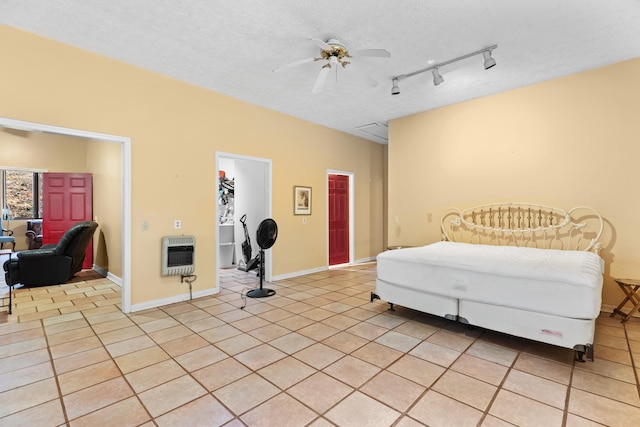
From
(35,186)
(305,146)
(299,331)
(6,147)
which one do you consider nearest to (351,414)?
(299,331)

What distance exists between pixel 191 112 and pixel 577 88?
5.34 metres

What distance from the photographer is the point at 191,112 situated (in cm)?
427

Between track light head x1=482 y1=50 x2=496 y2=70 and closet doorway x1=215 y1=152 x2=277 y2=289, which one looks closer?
track light head x1=482 y1=50 x2=496 y2=70

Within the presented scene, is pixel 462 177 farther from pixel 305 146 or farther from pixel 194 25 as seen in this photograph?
pixel 194 25

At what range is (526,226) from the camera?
433cm

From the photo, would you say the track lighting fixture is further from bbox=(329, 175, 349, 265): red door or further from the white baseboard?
the white baseboard

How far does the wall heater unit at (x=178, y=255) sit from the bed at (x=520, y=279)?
2.66 m

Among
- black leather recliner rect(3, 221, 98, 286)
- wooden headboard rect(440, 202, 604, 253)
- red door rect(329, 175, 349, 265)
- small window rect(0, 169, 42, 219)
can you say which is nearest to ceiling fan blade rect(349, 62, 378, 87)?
wooden headboard rect(440, 202, 604, 253)

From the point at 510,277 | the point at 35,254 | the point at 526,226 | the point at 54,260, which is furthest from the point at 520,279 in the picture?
the point at 35,254

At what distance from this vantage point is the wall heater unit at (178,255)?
401 cm

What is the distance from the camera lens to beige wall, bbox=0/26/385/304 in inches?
124

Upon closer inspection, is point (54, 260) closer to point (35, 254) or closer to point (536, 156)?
point (35, 254)

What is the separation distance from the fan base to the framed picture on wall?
169cm

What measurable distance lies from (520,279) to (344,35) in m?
2.95
